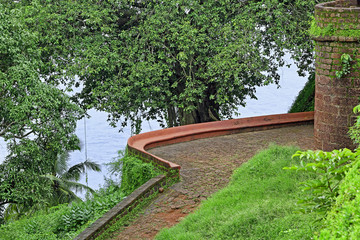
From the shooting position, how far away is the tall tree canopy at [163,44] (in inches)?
539

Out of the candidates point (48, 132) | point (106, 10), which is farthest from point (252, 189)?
point (106, 10)

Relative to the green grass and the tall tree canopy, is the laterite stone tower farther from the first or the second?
the tall tree canopy

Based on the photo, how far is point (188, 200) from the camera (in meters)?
8.57

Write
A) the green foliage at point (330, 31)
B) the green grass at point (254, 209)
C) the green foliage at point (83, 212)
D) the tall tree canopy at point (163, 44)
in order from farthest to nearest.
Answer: the tall tree canopy at point (163, 44) < the green foliage at point (83, 212) < the green foliage at point (330, 31) < the green grass at point (254, 209)

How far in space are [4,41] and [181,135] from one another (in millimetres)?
4388

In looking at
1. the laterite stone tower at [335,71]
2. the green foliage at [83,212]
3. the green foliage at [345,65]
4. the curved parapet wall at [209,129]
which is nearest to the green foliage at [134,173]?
the green foliage at [83,212]

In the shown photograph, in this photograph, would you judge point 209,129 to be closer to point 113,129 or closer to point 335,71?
point 335,71

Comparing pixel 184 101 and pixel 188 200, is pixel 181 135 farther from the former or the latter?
pixel 188 200

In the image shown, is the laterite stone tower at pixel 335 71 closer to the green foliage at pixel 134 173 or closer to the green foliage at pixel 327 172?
the green foliage at pixel 134 173

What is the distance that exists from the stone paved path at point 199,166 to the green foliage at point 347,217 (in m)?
4.73

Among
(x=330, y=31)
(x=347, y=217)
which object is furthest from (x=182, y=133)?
(x=347, y=217)

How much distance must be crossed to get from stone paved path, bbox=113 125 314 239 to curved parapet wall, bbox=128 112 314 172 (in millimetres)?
183

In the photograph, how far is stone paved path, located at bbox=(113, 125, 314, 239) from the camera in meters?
7.95

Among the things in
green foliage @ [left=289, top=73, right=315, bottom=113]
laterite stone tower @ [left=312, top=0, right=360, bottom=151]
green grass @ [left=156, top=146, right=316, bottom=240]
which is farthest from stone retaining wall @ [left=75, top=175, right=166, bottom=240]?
green foliage @ [left=289, top=73, right=315, bottom=113]
